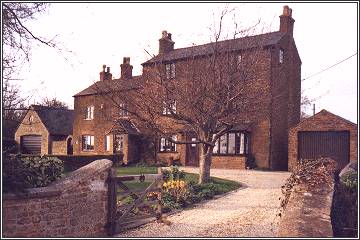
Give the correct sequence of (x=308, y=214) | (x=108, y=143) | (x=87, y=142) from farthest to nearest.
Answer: (x=87, y=142) → (x=108, y=143) → (x=308, y=214)

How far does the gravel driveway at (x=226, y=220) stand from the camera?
930cm

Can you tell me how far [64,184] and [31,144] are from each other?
41577 millimetres

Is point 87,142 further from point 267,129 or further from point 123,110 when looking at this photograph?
point 123,110

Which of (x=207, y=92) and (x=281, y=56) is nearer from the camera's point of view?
(x=207, y=92)

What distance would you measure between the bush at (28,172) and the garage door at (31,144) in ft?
131

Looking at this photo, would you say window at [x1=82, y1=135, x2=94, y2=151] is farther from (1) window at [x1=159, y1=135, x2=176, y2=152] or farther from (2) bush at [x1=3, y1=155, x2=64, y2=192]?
(2) bush at [x1=3, y1=155, x2=64, y2=192]

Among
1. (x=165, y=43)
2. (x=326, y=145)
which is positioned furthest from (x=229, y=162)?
(x=165, y=43)

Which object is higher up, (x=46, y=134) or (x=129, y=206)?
(x=46, y=134)

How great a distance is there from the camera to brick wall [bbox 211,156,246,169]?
28.8m

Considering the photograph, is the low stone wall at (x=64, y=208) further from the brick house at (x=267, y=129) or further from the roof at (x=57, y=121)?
the roof at (x=57, y=121)

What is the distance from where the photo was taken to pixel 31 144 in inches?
1837

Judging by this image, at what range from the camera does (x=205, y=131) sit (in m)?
17.0

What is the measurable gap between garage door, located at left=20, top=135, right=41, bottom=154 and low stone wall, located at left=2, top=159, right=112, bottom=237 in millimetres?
39804

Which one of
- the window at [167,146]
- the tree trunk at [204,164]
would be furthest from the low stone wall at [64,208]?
the window at [167,146]
